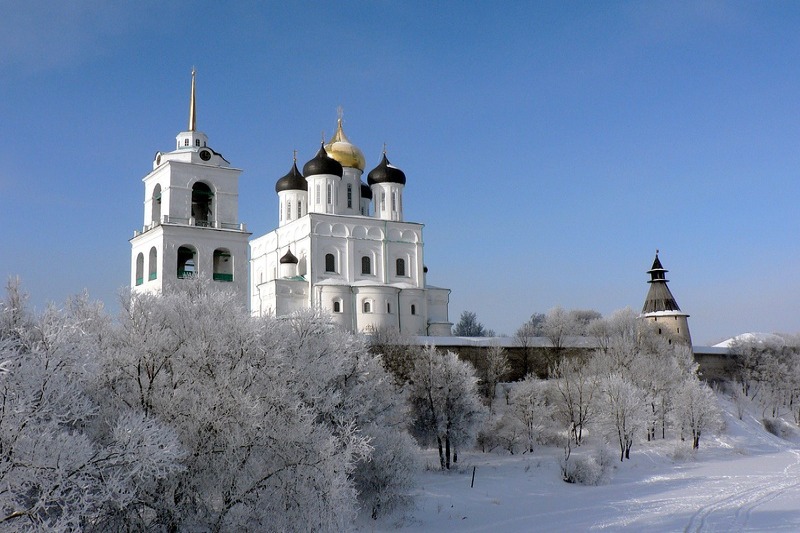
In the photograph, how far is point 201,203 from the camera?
23.3 metres

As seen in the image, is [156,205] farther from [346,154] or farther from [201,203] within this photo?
[346,154]

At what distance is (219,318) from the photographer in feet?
42.3

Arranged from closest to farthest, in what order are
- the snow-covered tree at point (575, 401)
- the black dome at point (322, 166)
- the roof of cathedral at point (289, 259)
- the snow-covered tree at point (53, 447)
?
the snow-covered tree at point (53, 447)
the snow-covered tree at point (575, 401)
the roof of cathedral at point (289, 259)
the black dome at point (322, 166)

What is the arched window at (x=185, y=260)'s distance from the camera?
73.6 feet

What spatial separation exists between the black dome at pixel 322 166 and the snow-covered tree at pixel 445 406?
43.2ft

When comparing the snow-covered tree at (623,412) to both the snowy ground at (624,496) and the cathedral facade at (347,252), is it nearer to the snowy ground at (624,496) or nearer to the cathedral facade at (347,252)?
the snowy ground at (624,496)

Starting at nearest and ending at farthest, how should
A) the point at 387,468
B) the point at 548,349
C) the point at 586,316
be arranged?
the point at 387,468
the point at 548,349
the point at 586,316

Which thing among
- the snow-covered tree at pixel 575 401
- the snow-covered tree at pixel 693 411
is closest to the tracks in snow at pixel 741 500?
the snow-covered tree at pixel 693 411

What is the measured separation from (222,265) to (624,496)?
12.4 m

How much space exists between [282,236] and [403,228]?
5.46m

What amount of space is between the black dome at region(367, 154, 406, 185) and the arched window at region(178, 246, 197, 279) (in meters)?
15.0

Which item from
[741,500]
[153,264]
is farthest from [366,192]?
[741,500]

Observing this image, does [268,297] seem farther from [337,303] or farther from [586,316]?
→ [586,316]

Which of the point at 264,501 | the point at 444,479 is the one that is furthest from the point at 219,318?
the point at 444,479
